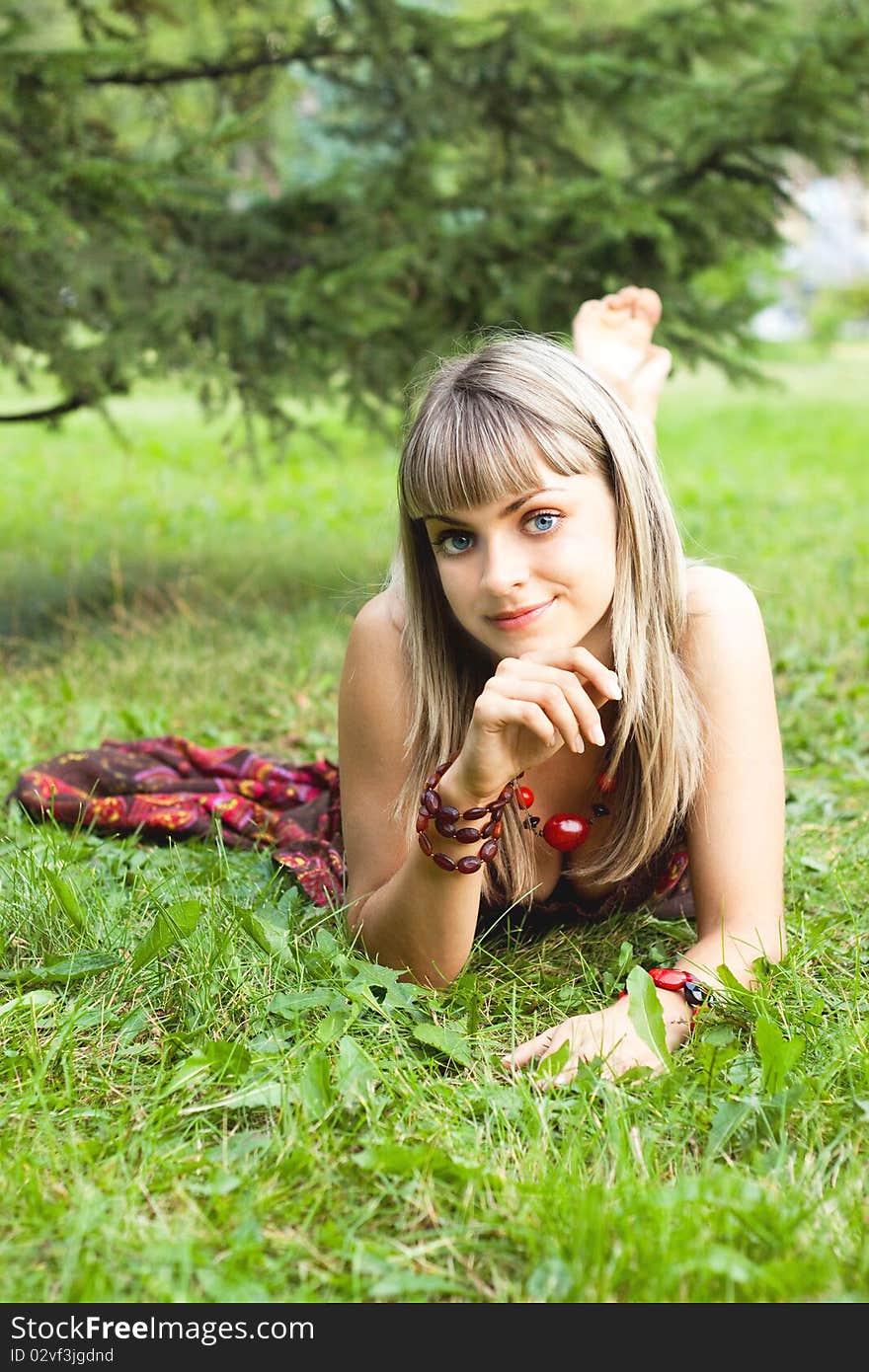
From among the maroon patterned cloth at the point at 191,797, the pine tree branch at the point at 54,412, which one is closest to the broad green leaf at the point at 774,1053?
the maroon patterned cloth at the point at 191,797

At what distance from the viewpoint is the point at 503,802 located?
1902 mm

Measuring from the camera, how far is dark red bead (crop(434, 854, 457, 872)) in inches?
74.2

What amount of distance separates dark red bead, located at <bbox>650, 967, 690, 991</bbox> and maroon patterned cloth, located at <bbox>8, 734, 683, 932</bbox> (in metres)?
0.38

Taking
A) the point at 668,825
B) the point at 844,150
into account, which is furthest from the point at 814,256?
the point at 668,825

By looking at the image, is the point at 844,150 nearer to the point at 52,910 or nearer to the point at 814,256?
the point at 52,910

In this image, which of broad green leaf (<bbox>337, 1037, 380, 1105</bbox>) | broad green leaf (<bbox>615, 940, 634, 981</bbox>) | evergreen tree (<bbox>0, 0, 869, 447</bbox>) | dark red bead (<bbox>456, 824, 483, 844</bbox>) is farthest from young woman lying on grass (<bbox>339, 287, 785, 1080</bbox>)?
evergreen tree (<bbox>0, 0, 869, 447</bbox>)

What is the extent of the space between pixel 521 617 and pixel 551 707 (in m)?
0.21

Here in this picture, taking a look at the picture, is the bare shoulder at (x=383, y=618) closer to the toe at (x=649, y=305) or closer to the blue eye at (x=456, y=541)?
the blue eye at (x=456, y=541)

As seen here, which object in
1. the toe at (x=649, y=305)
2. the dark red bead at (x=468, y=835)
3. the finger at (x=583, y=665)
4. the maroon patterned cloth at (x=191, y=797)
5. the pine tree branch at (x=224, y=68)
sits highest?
the pine tree branch at (x=224, y=68)

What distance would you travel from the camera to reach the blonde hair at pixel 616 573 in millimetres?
1922

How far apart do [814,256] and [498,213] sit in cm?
3822

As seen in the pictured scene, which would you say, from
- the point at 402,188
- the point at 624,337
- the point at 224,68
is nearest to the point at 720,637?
the point at 624,337

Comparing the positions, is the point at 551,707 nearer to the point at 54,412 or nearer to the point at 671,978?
the point at 671,978
